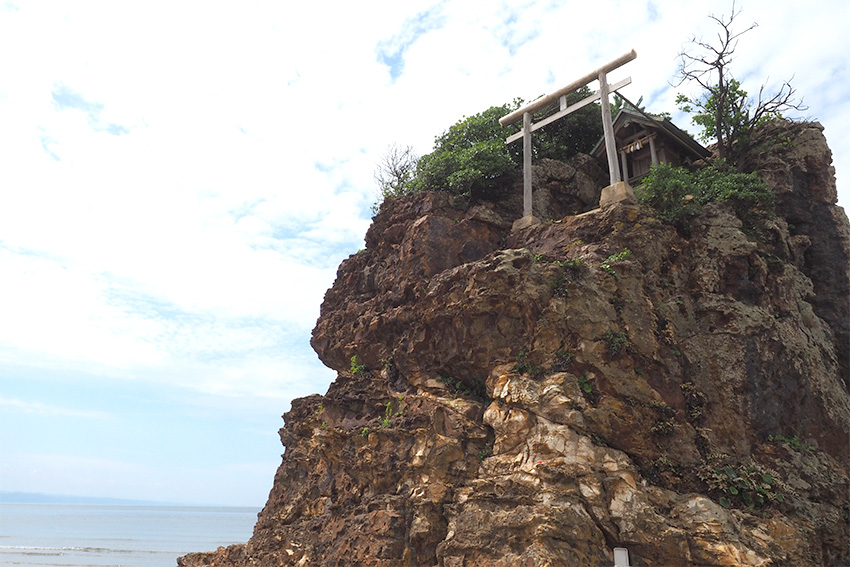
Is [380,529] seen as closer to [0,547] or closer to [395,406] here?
[395,406]

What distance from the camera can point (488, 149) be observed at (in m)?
20.9

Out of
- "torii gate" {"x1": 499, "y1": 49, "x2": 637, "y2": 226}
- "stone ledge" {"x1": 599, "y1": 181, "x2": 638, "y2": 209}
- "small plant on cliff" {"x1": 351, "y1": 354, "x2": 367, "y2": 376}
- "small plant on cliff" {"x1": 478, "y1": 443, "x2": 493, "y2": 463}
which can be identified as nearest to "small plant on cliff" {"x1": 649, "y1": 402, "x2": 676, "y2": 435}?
"small plant on cliff" {"x1": 478, "y1": 443, "x2": 493, "y2": 463}

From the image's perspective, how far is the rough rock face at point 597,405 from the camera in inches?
488

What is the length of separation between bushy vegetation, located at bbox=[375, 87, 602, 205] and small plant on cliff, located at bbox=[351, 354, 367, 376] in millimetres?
6401

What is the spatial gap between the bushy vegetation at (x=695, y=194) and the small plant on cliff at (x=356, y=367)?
9.73 metres

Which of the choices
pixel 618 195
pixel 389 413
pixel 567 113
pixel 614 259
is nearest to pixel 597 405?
pixel 614 259

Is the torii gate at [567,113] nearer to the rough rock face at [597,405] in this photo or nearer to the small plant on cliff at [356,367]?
the rough rock face at [597,405]

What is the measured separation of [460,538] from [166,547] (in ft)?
178

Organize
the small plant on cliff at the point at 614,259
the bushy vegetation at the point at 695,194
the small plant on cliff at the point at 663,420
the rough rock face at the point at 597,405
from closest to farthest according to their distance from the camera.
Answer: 1. the rough rock face at the point at 597,405
2. the small plant on cliff at the point at 663,420
3. the small plant on cliff at the point at 614,259
4. the bushy vegetation at the point at 695,194

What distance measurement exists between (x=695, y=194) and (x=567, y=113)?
5022 millimetres

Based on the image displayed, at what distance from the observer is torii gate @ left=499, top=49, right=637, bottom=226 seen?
731 inches

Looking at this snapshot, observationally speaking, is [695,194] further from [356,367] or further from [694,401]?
[356,367]

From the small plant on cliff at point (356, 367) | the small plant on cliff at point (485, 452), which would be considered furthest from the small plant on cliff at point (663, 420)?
the small plant on cliff at point (356, 367)

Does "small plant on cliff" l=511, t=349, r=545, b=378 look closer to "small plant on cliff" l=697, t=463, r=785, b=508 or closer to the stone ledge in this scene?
"small plant on cliff" l=697, t=463, r=785, b=508
